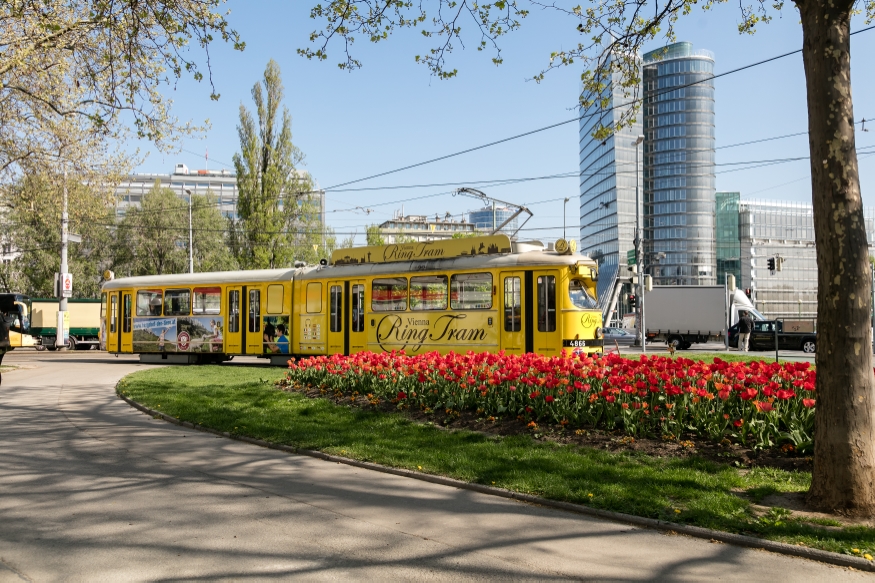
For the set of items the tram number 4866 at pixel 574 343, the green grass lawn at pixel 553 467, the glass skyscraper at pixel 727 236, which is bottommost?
the green grass lawn at pixel 553 467

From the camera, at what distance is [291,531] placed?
231 inches

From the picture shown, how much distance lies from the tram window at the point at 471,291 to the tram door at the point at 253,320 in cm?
763

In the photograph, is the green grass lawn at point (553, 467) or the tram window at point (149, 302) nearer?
the green grass lawn at point (553, 467)

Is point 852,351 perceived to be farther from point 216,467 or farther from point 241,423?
point 241,423

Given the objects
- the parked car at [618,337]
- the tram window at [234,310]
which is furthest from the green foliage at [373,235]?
the tram window at [234,310]

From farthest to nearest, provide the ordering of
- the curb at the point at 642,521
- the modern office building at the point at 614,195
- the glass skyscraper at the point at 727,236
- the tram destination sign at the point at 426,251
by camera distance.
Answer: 1. the modern office building at the point at 614,195
2. the glass skyscraper at the point at 727,236
3. the tram destination sign at the point at 426,251
4. the curb at the point at 642,521

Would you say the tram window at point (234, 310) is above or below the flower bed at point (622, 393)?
above

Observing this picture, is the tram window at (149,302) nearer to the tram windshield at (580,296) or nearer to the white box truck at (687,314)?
the tram windshield at (580,296)

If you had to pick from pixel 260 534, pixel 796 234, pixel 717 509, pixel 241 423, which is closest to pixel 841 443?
pixel 717 509

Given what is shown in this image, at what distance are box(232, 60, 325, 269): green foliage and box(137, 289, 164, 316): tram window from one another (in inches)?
718

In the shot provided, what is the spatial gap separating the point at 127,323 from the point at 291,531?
73.4 ft

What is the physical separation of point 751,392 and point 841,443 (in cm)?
241

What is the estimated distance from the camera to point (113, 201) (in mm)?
25078

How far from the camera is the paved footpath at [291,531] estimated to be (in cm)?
497
